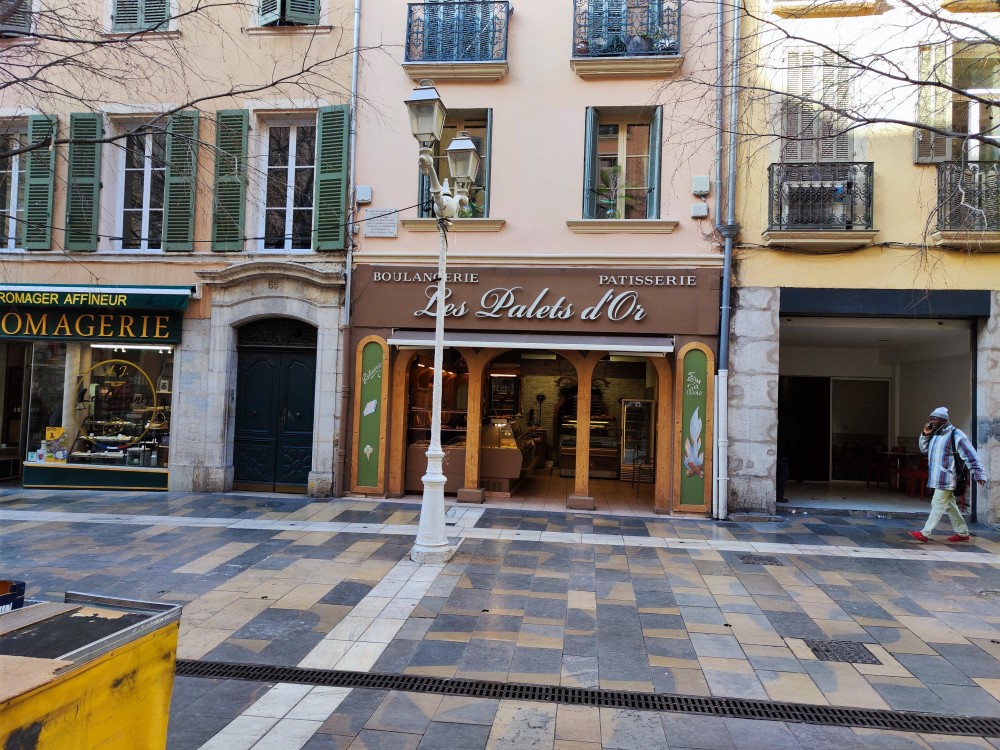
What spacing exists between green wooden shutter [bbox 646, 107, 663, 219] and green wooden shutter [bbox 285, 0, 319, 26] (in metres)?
6.12

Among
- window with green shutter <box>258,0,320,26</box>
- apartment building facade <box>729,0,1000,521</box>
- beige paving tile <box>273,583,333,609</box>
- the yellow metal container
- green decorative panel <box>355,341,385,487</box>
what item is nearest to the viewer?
the yellow metal container

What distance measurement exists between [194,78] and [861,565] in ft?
42.0

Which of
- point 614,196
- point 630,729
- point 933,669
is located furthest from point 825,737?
point 614,196

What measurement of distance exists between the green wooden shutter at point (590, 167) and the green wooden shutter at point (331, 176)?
4.07m

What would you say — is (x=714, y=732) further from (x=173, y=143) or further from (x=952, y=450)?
(x=173, y=143)

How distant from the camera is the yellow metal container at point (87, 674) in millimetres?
2197

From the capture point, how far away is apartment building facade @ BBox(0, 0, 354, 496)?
11094 mm

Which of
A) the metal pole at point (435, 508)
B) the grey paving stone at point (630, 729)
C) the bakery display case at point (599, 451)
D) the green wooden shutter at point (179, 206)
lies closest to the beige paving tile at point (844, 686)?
the grey paving stone at point (630, 729)

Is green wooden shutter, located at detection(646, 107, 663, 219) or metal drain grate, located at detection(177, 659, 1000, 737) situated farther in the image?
green wooden shutter, located at detection(646, 107, 663, 219)

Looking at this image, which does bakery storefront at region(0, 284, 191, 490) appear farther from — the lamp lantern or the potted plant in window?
the potted plant in window

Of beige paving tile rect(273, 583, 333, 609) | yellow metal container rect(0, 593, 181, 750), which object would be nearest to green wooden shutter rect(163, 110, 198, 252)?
beige paving tile rect(273, 583, 333, 609)

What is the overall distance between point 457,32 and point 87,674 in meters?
11.0

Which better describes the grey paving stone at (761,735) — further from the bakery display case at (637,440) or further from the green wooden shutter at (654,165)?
the bakery display case at (637,440)

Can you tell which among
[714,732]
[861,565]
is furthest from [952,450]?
[714,732]
